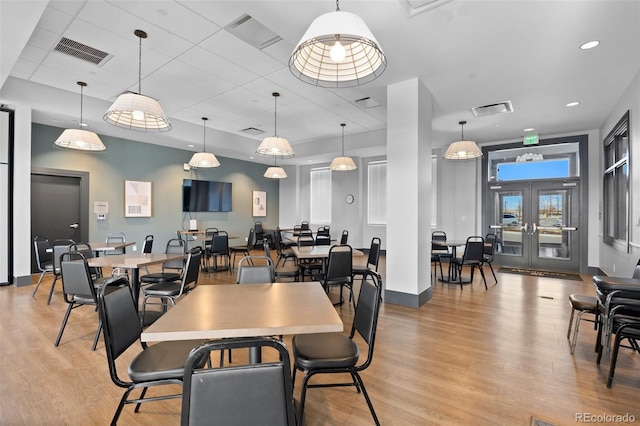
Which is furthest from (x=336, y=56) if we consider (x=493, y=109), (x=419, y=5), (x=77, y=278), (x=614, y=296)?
(x=493, y=109)

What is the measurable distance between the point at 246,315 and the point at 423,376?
5.49 feet

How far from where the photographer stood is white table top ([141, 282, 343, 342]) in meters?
1.51

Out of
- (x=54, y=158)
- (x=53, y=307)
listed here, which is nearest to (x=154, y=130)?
(x=53, y=307)

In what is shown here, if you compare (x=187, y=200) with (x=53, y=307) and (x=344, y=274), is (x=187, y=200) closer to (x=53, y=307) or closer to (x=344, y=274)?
(x=53, y=307)

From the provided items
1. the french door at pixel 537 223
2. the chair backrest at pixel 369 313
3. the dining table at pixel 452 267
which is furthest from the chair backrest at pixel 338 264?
the french door at pixel 537 223

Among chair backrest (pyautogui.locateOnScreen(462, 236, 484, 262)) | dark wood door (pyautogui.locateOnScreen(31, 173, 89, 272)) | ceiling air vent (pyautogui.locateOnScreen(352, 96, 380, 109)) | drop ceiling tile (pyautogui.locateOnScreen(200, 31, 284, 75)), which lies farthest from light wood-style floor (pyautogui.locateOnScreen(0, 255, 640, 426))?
ceiling air vent (pyautogui.locateOnScreen(352, 96, 380, 109))

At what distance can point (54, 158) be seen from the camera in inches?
257

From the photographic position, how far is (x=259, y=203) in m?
11.2

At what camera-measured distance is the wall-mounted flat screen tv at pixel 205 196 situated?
8875 millimetres

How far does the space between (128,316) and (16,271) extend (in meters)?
5.31

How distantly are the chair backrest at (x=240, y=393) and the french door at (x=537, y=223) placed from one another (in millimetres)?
8363

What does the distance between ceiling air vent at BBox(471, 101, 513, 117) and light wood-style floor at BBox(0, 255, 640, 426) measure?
352 cm

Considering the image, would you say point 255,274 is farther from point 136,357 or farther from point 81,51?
point 81,51

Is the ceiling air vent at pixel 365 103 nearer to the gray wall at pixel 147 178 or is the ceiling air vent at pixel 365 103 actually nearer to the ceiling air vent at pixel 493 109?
the ceiling air vent at pixel 493 109
